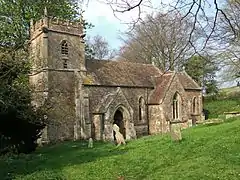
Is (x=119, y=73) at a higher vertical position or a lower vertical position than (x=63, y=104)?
higher

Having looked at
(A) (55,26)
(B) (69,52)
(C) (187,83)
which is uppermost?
(A) (55,26)

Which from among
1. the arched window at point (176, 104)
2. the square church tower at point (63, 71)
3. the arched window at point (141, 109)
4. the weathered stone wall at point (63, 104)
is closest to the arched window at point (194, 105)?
the arched window at point (176, 104)

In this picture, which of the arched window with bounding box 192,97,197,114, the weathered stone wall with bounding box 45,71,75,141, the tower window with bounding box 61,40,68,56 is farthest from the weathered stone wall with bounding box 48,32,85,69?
the arched window with bounding box 192,97,197,114

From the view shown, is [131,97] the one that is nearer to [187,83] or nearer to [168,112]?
[168,112]

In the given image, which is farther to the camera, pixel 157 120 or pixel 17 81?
pixel 157 120

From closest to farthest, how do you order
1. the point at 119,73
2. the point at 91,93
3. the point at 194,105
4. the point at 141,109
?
the point at 91,93 < the point at 119,73 < the point at 141,109 < the point at 194,105

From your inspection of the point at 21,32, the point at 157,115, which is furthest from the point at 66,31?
the point at 157,115

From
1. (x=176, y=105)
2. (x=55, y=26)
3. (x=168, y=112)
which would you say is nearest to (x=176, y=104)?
(x=176, y=105)

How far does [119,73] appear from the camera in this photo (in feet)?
109

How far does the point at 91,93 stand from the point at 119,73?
535cm

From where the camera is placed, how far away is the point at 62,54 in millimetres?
28953

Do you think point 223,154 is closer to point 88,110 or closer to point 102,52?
point 88,110

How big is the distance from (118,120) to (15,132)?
1311cm

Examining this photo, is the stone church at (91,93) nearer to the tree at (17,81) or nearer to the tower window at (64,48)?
the tower window at (64,48)
